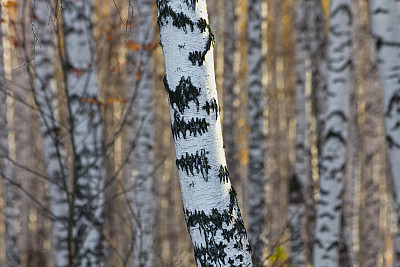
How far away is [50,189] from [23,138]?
24.5 feet

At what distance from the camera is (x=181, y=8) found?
2525 millimetres

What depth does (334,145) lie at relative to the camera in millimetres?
4957

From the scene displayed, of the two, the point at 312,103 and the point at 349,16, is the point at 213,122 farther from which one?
the point at 312,103

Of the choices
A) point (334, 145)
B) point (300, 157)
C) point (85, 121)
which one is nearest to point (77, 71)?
point (85, 121)

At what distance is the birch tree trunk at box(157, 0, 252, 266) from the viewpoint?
246 cm

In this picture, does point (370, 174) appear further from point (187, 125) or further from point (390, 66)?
point (187, 125)

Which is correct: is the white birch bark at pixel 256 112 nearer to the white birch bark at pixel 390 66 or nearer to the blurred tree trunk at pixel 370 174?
the blurred tree trunk at pixel 370 174

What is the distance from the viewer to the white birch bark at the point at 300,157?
7.09m

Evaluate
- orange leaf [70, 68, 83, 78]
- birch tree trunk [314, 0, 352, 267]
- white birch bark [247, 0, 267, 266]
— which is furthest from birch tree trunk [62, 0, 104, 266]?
white birch bark [247, 0, 267, 266]

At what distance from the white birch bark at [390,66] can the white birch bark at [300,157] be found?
122 inches

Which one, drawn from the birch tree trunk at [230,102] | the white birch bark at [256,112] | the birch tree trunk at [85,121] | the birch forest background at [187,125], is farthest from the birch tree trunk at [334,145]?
the birch tree trunk at [230,102]

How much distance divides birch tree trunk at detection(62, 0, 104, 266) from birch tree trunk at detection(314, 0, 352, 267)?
2480 mm

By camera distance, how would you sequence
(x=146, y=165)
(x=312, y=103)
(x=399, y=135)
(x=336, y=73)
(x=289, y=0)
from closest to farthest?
1. (x=399, y=135)
2. (x=336, y=73)
3. (x=146, y=165)
4. (x=312, y=103)
5. (x=289, y=0)

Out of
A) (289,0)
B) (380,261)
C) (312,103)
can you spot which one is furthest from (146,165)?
(289,0)
